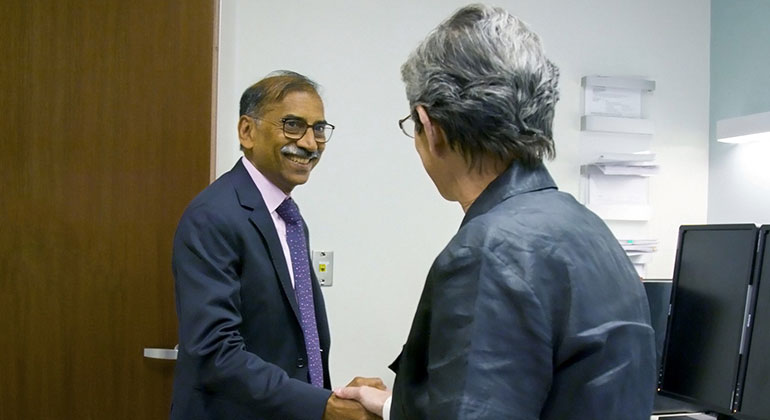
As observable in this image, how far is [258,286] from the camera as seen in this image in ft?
5.45

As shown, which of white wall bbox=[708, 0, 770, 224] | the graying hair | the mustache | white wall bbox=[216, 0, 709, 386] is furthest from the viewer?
white wall bbox=[708, 0, 770, 224]

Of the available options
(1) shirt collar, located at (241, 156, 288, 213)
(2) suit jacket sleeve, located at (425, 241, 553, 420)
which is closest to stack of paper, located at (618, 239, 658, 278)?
(1) shirt collar, located at (241, 156, 288, 213)

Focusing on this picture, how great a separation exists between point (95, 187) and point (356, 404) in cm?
114

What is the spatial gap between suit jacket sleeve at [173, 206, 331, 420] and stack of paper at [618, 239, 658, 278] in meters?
1.89

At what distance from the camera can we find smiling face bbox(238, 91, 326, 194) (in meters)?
1.82

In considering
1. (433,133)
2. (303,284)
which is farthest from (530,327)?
(303,284)

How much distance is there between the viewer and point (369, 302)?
9.27ft

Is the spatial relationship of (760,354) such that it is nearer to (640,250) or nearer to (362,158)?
(640,250)

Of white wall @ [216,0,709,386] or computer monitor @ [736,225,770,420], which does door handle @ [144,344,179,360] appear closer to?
white wall @ [216,0,709,386]

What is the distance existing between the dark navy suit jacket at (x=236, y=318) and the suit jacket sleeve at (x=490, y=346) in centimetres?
79

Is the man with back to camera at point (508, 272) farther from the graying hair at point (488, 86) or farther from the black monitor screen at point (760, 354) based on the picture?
the black monitor screen at point (760, 354)

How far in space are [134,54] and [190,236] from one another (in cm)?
83

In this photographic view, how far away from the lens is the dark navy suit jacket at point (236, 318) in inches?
61.7

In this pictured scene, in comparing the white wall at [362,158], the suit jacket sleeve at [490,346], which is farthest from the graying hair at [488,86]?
the white wall at [362,158]
